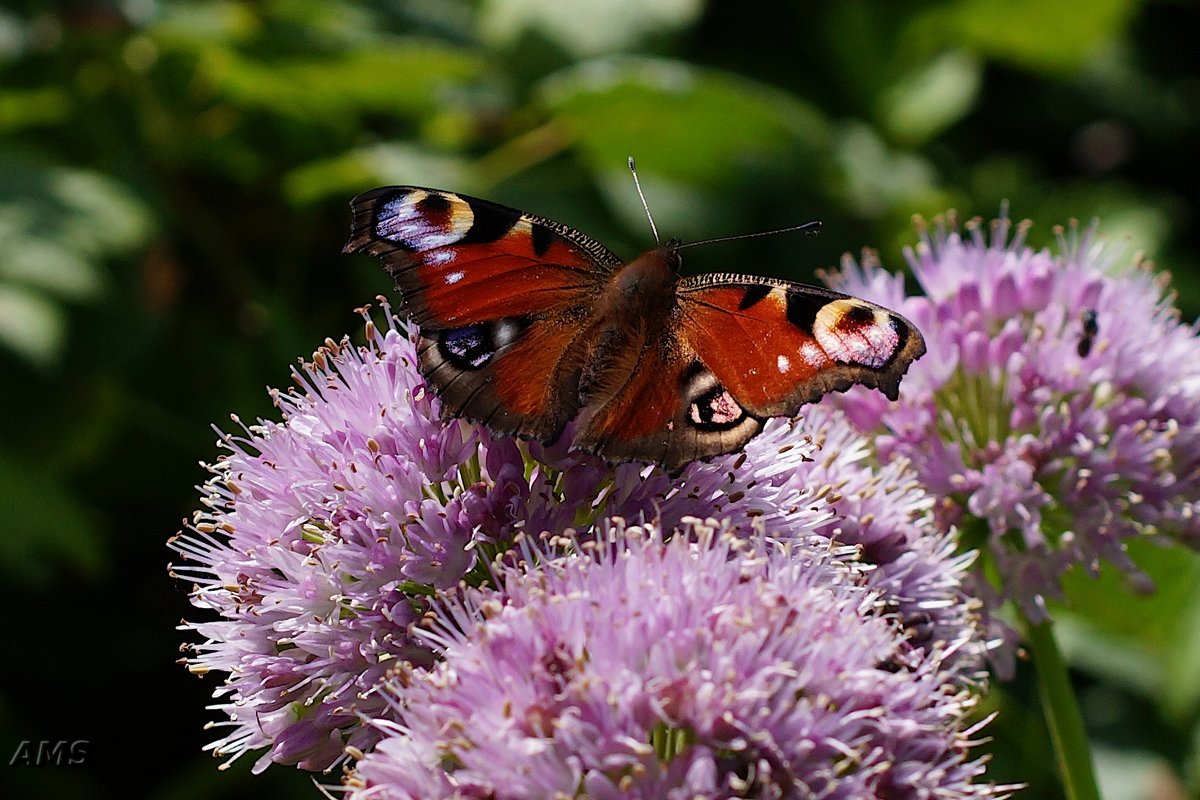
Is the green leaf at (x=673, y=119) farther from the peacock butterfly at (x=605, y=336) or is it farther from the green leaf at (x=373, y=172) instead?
the peacock butterfly at (x=605, y=336)

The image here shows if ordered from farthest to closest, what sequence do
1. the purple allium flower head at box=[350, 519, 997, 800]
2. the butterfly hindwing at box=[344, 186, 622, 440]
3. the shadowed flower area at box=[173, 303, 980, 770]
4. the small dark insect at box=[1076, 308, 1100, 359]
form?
the small dark insect at box=[1076, 308, 1100, 359] → the butterfly hindwing at box=[344, 186, 622, 440] → the shadowed flower area at box=[173, 303, 980, 770] → the purple allium flower head at box=[350, 519, 997, 800]

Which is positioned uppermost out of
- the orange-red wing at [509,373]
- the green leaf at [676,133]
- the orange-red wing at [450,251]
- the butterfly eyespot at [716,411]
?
the green leaf at [676,133]

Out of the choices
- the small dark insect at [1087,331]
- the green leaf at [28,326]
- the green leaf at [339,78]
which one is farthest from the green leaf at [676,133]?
the small dark insect at [1087,331]

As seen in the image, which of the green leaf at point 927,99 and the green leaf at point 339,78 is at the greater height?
the green leaf at point 927,99

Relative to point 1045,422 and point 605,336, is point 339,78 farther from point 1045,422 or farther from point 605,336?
point 1045,422

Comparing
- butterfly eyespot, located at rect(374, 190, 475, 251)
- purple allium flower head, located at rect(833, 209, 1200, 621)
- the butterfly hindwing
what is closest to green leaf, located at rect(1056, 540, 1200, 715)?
purple allium flower head, located at rect(833, 209, 1200, 621)

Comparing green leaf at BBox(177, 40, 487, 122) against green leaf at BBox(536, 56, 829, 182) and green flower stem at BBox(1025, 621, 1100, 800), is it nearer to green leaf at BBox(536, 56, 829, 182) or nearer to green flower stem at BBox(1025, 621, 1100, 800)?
green leaf at BBox(536, 56, 829, 182)

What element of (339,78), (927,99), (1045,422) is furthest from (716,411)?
(927,99)
